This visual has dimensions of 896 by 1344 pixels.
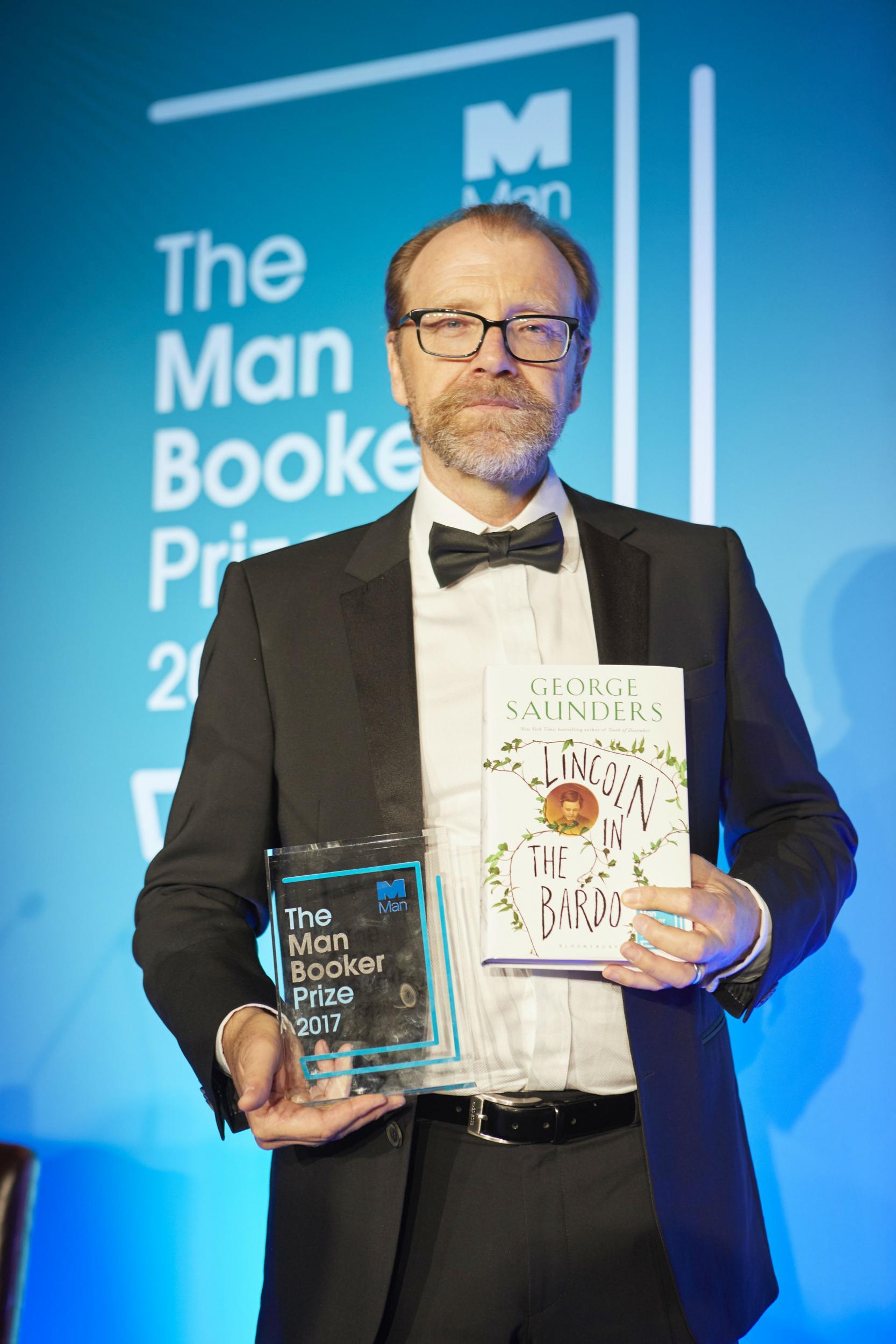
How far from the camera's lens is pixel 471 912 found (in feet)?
4.26

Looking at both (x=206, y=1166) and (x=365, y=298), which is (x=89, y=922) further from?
(x=365, y=298)

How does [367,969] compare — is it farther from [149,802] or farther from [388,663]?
[149,802]

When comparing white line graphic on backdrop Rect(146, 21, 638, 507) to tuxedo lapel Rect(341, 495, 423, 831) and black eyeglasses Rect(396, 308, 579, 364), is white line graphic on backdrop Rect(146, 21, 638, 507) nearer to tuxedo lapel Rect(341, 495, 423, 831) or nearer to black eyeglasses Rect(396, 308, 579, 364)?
black eyeglasses Rect(396, 308, 579, 364)

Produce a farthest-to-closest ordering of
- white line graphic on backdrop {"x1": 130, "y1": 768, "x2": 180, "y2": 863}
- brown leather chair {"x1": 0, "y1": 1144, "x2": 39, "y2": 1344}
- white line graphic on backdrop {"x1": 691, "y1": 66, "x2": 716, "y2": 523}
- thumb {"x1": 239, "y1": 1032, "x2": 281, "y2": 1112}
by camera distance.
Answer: white line graphic on backdrop {"x1": 130, "y1": 768, "x2": 180, "y2": 863}
white line graphic on backdrop {"x1": 691, "y1": 66, "x2": 716, "y2": 523}
brown leather chair {"x1": 0, "y1": 1144, "x2": 39, "y2": 1344}
thumb {"x1": 239, "y1": 1032, "x2": 281, "y2": 1112}

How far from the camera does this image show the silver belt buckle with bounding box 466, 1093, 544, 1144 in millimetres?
1378

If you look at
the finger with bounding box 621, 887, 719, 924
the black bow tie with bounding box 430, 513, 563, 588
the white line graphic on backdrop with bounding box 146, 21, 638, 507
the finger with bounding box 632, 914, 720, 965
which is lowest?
the finger with bounding box 632, 914, 720, 965

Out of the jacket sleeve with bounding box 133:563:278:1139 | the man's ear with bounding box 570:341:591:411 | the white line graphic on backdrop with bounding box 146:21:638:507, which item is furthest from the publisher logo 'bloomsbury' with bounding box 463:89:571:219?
the jacket sleeve with bounding box 133:563:278:1139

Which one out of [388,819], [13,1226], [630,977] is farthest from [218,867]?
[13,1226]

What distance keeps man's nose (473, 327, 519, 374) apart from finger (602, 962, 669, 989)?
859mm

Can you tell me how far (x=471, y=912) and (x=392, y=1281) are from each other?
0.45m

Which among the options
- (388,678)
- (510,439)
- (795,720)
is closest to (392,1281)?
(388,678)

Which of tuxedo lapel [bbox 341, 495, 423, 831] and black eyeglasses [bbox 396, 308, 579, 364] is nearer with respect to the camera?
tuxedo lapel [bbox 341, 495, 423, 831]

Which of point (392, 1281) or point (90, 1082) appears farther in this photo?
point (90, 1082)

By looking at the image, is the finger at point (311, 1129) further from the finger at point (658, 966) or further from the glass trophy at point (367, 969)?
the finger at point (658, 966)
